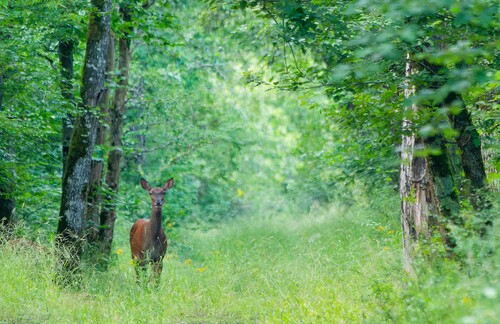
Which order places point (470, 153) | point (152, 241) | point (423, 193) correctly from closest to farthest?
point (470, 153), point (423, 193), point (152, 241)

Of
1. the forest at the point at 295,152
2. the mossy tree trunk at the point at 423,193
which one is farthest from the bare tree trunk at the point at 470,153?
A: the mossy tree trunk at the point at 423,193

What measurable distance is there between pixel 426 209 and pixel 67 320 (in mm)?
4469

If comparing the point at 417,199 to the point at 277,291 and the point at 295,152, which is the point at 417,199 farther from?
the point at 295,152

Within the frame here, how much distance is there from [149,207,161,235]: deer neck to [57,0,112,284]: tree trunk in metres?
1.77

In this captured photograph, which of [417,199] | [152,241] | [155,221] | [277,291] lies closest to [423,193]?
[417,199]

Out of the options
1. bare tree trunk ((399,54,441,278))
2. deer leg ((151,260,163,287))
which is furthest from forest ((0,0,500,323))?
deer leg ((151,260,163,287))

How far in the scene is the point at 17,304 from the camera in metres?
8.85

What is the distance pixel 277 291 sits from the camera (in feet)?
33.0

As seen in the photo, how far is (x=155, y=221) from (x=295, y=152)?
6.74 m

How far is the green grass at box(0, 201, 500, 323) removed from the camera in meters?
5.69

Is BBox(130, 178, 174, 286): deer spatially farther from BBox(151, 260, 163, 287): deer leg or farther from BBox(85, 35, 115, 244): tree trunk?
BBox(85, 35, 115, 244): tree trunk

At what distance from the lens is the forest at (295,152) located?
6.27 metres

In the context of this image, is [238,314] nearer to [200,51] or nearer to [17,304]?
[17,304]

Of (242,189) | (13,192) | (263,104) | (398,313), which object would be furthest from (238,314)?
(242,189)
